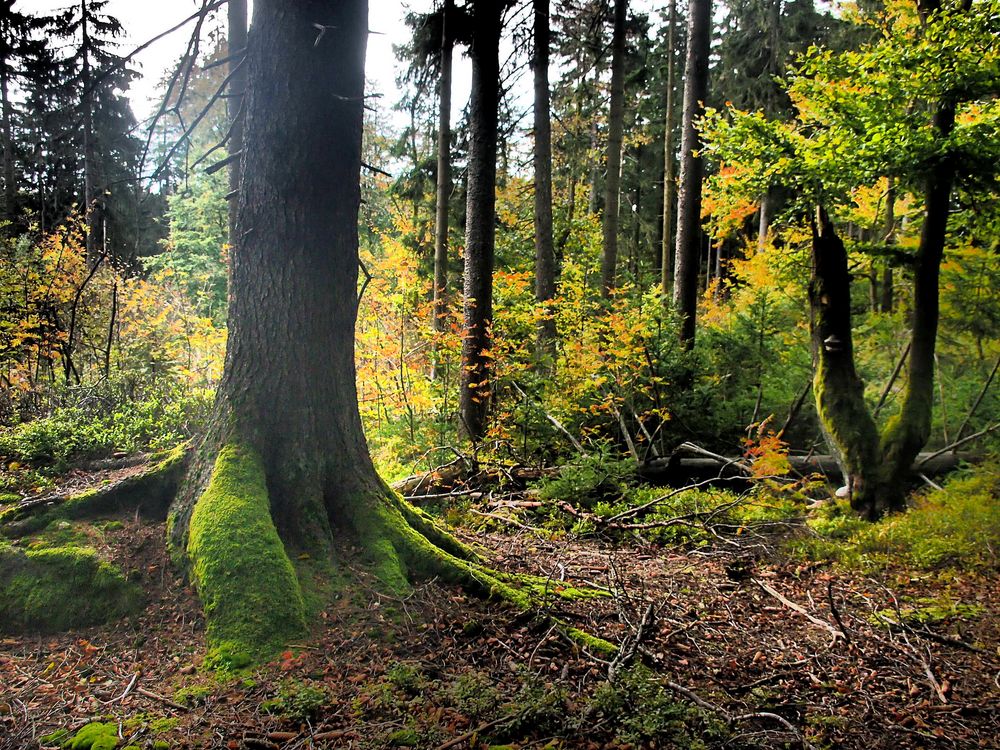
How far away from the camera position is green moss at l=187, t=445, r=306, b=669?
3.05 metres

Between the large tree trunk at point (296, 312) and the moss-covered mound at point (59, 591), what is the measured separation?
0.36 meters

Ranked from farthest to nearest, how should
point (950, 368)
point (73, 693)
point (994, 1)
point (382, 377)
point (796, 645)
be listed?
point (382, 377) → point (950, 368) → point (994, 1) → point (796, 645) → point (73, 693)

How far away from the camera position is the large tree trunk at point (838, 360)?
23.0ft

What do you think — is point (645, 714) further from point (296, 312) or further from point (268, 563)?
point (296, 312)

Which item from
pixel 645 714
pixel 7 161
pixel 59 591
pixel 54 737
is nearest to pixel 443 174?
pixel 59 591

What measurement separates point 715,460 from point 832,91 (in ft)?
16.2

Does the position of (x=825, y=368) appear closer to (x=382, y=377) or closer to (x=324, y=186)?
(x=324, y=186)

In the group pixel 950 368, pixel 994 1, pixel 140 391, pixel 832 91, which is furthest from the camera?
pixel 950 368

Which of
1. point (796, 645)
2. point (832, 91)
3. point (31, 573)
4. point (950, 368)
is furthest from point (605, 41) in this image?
point (31, 573)

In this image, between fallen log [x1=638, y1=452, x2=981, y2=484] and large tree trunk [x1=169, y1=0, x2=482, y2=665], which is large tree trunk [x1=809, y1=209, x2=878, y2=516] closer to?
fallen log [x1=638, y1=452, x2=981, y2=484]

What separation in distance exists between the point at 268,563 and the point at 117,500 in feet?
4.50

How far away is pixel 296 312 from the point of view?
3.83 m

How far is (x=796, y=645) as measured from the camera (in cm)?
391

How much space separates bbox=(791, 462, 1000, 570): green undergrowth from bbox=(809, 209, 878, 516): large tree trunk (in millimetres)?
746
